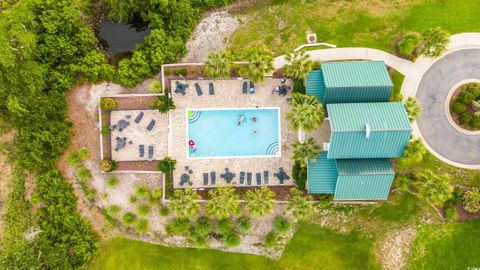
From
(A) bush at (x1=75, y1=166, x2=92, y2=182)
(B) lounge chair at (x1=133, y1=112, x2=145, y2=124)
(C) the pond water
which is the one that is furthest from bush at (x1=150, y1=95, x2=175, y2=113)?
(A) bush at (x1=75, y1=166, x2=92, y2=182)

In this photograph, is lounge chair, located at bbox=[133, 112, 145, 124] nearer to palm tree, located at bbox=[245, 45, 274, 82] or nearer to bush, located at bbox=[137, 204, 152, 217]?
bush, located at bbox=[137, 204, 152, 217]

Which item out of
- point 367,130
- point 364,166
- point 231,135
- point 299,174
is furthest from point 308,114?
point 231,135

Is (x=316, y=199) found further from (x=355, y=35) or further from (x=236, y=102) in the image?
(x=355, y=35)

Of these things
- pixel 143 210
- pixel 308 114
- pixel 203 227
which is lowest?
pixel 203 227

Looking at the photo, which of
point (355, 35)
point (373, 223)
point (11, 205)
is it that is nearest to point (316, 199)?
point (373, 223)

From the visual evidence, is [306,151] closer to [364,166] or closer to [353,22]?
[364,166]

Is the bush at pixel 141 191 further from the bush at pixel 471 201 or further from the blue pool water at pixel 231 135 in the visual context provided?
the bush at pixel 471 201
